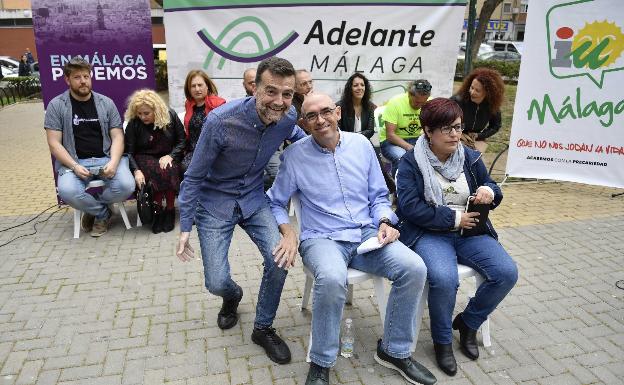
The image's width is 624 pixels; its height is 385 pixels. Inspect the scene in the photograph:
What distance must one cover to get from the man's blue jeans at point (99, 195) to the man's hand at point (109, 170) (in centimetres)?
5

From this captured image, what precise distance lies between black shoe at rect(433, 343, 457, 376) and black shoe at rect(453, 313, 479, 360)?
0.13 m

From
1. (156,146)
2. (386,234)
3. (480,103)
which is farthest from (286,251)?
(480,103)

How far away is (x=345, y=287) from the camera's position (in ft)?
8.50

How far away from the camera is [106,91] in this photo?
533 cm

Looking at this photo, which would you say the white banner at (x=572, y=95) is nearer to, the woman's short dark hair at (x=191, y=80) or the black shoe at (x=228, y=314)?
the woman's short dark hair at (x=191, y=80)

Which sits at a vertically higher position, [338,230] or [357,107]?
[357,107]

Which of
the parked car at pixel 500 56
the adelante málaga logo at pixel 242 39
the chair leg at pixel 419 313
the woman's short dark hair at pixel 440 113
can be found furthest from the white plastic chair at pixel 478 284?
the parked car at pixel 500 56

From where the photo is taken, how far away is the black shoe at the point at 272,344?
2.86 m

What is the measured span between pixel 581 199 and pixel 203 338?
16.5 feet

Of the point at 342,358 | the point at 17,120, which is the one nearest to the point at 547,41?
the point at 342,358

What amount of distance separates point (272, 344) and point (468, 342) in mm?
1189

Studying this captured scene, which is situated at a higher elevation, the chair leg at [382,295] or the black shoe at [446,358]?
the chair leg at [382,295]

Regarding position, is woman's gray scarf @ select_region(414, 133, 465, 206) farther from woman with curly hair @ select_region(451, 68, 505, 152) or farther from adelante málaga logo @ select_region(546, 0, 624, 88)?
adelante málaga logo @ select_region(546, 0, 624, 88)

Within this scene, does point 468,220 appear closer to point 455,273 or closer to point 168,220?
point 455,273
